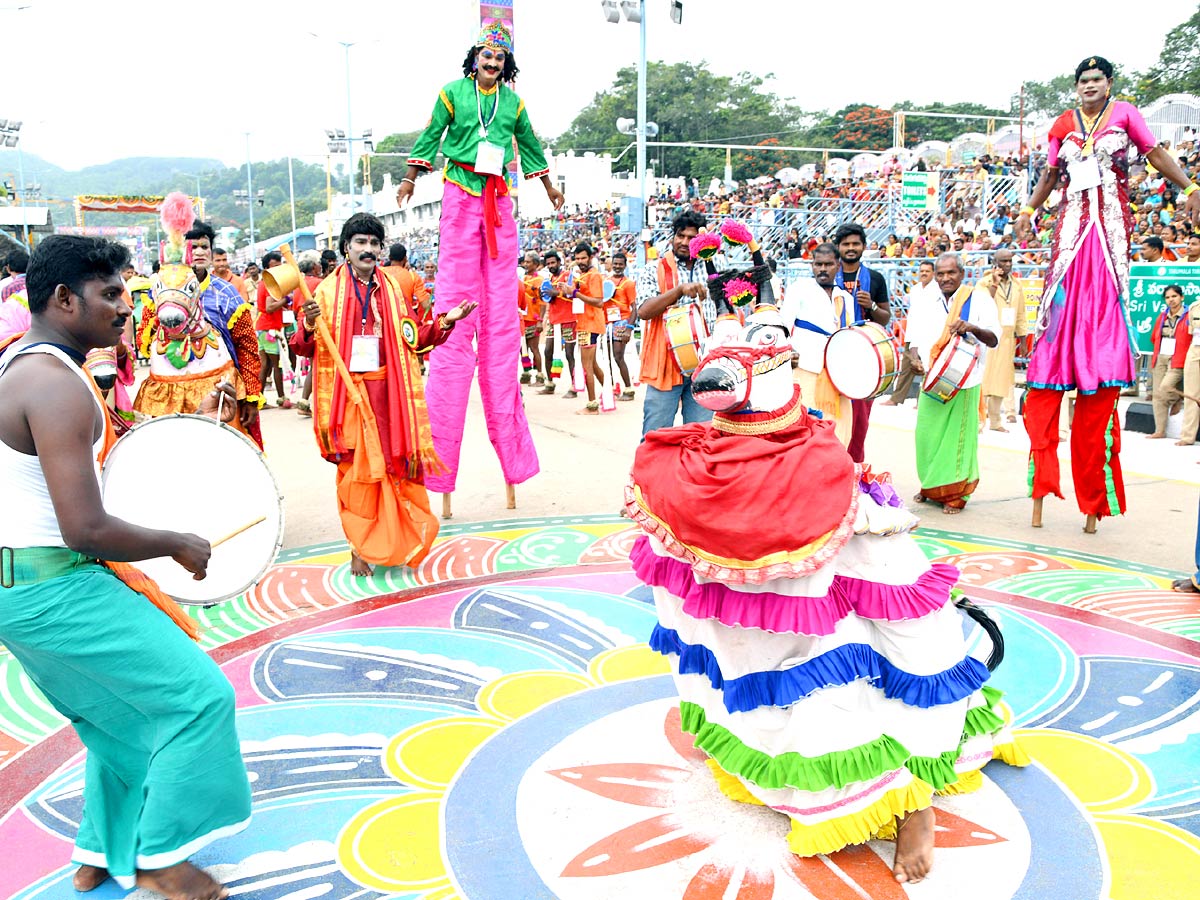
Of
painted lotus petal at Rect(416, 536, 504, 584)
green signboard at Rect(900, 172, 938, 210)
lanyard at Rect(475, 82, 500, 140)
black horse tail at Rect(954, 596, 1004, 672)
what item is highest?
green signboard at Rect(900, 172, 938, 210)

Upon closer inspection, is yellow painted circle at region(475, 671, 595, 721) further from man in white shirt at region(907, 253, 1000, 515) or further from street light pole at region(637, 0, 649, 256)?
street light pole at region(637, 0, 649, 256)

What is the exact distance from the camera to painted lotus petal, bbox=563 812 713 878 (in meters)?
2.74

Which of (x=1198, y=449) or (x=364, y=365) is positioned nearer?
(x=364, y=365)

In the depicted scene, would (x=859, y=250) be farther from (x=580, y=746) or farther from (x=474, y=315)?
(x=580, y=746)

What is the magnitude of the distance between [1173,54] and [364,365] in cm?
4521

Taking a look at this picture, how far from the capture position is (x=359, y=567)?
5.48 m

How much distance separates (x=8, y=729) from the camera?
147 inches

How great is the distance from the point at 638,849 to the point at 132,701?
145cm

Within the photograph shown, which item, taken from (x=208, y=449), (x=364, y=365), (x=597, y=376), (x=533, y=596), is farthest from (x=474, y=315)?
(x=597, y=376)

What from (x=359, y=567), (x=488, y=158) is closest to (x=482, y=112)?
(x=488, y=158)

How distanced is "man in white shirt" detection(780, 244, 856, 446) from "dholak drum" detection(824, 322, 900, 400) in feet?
1.28

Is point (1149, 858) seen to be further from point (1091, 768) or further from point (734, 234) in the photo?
point (734, 234)

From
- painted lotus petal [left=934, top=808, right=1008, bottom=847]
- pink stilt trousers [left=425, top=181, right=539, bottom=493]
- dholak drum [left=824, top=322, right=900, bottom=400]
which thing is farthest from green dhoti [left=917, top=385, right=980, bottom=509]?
painted lotus petal [left=934, top=808, right=1008, bottom=847]

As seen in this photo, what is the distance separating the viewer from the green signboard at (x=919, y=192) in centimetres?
2075
